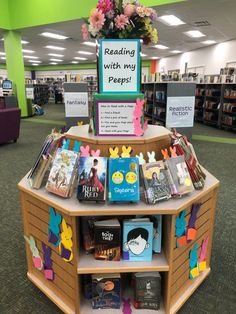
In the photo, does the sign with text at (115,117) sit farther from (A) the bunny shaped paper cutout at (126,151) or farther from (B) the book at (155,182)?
(B) the book at (155,182)

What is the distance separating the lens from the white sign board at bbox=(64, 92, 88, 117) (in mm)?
6371

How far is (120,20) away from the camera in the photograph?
157 cm

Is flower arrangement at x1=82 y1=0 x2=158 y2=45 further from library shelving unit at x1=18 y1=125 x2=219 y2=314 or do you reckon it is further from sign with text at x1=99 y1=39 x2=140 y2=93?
library shelving unit at x1=18 y1=125 x2=219 y2=314

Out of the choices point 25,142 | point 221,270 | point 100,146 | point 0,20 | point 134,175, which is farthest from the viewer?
point 0,20

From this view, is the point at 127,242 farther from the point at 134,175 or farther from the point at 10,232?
the point at 10,232

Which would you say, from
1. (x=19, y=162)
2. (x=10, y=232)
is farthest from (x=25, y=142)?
(x=10, y=232)

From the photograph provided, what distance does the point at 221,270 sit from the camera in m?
2.02

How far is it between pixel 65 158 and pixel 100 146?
0.24m

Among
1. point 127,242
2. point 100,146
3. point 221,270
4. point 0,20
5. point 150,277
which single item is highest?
point 0,20

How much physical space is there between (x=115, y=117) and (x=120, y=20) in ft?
1.91

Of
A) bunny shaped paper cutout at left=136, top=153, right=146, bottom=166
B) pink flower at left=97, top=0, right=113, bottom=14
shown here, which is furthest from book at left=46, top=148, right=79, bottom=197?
pink flower at left=97, top=0, right=113, bottom=14

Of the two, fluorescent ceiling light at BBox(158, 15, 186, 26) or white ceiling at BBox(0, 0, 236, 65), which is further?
fluorescent ceiling light at BBox(158, 15, 186, 26)

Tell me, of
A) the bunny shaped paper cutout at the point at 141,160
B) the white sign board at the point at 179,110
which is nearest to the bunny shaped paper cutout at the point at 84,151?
the bunny shaped paper cutout at the point at 141,160

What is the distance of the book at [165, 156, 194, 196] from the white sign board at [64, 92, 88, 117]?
201 inches
